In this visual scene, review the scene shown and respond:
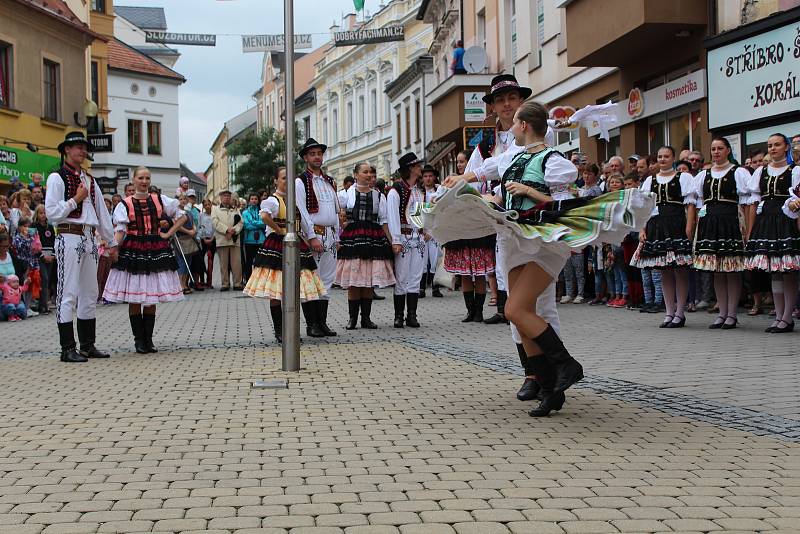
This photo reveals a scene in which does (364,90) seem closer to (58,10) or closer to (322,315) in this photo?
(58,10)

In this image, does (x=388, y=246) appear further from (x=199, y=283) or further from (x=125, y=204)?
(x=199, y=283)

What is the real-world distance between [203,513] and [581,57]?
651 inches

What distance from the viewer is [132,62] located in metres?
61.2

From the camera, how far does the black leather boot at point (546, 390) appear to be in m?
6.71

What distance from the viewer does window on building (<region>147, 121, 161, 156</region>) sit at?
61.2 m

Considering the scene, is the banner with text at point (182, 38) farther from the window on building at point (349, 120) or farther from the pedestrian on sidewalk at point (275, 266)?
the window on building at point (349, 120)

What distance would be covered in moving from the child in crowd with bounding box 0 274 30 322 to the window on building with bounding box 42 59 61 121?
18.0 meters

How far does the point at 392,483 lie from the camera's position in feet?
16.4

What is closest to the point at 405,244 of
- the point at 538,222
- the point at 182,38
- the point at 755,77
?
the point at 755,77

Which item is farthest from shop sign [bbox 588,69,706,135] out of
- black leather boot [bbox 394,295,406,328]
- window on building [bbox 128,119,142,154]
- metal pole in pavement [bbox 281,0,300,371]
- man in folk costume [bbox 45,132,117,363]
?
window on building [bbox 128,119,142,154]

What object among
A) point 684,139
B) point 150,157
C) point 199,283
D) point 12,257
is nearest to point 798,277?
point 684,139

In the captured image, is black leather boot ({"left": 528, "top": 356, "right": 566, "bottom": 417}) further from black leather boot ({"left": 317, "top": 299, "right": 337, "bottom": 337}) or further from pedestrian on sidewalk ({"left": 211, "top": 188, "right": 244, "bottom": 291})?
pedestrian on sidewalk ({"left": 211, "top": 188, "right": 244, "bottom": 291})

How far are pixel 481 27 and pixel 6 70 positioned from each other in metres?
14.4

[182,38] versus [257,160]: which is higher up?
[257,160]
